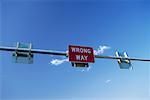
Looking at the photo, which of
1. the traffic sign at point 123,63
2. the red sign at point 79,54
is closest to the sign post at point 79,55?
the red sign at point 79,54

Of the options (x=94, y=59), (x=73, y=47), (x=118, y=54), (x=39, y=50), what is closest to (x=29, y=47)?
(x=39, y=50)

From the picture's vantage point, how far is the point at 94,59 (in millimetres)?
11203

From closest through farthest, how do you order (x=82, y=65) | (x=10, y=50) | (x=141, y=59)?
(x=10, y=50)
(x=82, y=65)
(x=141, y=59)

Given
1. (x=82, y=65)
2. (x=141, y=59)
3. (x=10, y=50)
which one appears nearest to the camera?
(x=10, y=50)

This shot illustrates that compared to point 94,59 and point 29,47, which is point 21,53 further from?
point 94,59

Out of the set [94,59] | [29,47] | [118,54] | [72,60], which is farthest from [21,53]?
[118,54]

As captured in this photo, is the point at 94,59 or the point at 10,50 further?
the point at 94,59

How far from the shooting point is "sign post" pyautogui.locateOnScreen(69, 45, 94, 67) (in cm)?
1088

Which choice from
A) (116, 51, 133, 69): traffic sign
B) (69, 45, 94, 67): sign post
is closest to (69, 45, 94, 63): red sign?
(69, 45, 94, 67): sign post

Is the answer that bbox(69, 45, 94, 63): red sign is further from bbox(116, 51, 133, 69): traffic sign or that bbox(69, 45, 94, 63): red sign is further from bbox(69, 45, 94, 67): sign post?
bbox(116, 51, 133, 69): traffic sign

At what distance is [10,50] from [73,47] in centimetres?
203

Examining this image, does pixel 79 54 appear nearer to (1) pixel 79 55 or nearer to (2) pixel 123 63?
(1) pixel 79 55

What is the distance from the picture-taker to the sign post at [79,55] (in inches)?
428

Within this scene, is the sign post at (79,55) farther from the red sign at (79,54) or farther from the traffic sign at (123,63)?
the traffic sign at (123,63)
